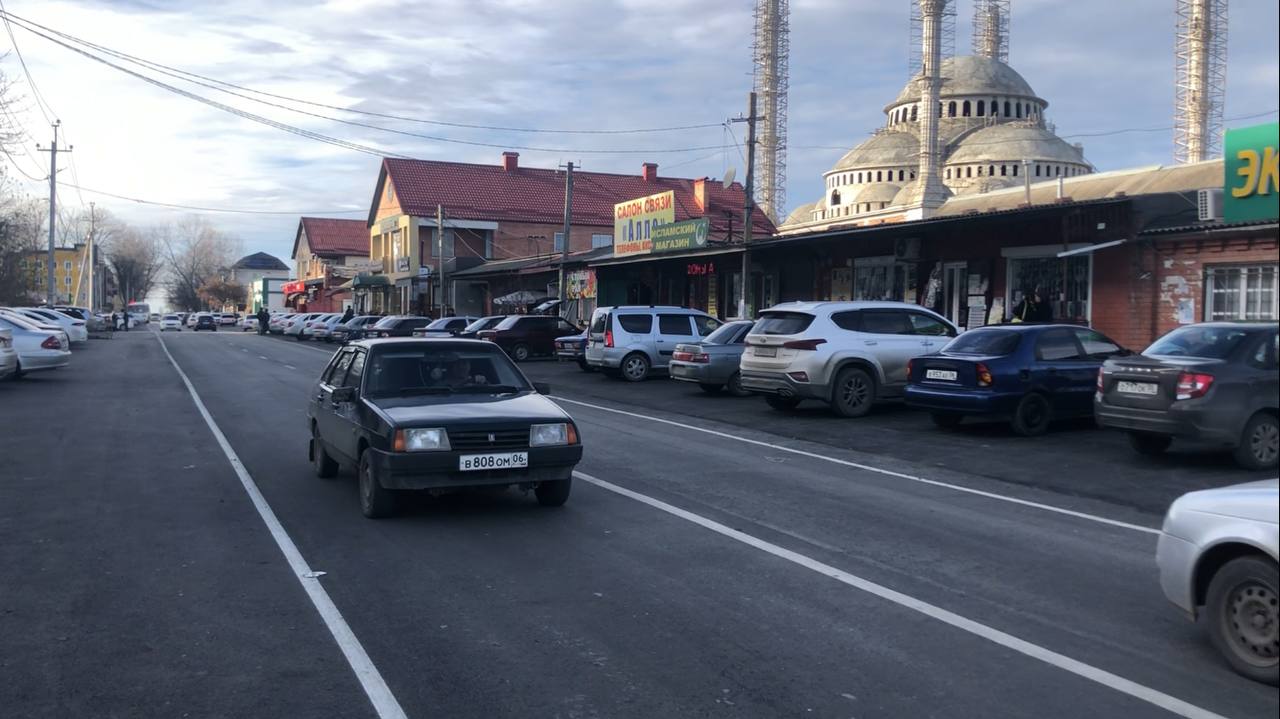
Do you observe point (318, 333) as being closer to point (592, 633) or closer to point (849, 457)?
point (849, 457)

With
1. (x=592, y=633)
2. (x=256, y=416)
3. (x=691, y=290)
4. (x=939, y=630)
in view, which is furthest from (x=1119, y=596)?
(x=691, y=290)

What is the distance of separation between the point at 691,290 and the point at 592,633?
30836 millimetres

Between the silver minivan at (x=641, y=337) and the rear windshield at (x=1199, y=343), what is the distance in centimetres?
1453

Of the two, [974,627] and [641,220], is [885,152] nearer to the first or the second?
[641,220]

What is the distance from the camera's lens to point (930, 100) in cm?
7806

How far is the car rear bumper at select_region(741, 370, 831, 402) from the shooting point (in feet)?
53.4

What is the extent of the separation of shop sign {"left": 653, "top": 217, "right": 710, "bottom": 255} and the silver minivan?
543 centimetres

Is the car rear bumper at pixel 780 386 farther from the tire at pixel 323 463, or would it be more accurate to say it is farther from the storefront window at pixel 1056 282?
the tire at pixel 323 463

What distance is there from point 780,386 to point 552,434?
8.64m

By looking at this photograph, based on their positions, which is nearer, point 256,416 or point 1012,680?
point 1012,680

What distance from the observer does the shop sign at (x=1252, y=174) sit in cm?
282

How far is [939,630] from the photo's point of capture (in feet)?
18.4

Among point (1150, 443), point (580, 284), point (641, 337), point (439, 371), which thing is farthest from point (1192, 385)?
point (580, 284)

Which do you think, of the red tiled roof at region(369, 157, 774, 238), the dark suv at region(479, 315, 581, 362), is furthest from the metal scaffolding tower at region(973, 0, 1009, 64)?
the dark suv at region(479, 315, 581, 362)
